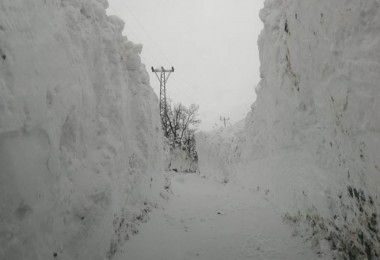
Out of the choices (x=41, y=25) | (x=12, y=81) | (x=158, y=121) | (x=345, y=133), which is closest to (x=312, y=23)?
(x=345, y=133)

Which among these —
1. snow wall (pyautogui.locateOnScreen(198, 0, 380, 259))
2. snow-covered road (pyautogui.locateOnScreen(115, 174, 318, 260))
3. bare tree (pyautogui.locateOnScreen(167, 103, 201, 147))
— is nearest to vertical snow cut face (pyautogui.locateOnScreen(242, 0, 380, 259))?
snow wall (pyautogui.locateOnScreen(198, 0, 380, 259))

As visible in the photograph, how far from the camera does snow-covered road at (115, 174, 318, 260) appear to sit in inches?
189

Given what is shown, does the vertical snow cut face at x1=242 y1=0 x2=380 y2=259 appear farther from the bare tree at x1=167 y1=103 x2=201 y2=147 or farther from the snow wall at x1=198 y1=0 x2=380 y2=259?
the bare tree at x1=167 y1=103 x2=201 y2=147

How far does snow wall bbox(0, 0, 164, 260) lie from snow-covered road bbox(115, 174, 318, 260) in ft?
1.58

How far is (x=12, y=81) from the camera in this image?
251 cm

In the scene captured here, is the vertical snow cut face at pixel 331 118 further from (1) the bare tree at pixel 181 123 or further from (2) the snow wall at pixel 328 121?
(1) the bare tree at pixel 181 123

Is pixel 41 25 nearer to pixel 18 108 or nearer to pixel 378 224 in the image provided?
pixel 18 108

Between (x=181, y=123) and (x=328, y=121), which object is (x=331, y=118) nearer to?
(x=328, y=121)

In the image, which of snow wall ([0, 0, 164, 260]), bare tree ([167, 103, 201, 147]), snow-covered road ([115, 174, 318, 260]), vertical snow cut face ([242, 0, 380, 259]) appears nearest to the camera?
snow wall ([0, 0, 164, 260])

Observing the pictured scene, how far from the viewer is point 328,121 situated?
414 centimetres

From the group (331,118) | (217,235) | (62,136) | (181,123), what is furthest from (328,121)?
(181,123)

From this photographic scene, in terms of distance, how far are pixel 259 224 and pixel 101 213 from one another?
3572 mm

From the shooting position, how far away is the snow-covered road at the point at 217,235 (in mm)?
4812

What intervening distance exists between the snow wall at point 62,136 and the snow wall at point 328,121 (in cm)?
321
